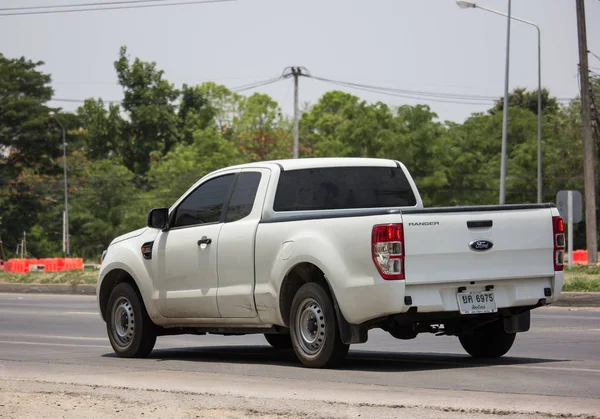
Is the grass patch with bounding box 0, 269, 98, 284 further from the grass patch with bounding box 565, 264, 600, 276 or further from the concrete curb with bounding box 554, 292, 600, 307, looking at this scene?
the concrete curb with bounding box 554, 292, 600, 307

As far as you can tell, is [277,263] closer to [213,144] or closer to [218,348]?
[218,348]

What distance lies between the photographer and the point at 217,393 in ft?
30.1

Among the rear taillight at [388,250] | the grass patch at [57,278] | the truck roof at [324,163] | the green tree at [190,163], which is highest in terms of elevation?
the green tree at [190,163]

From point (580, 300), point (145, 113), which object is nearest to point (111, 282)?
point (580, 300)

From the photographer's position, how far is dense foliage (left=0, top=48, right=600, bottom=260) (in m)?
79.0

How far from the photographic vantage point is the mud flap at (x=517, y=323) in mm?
11289

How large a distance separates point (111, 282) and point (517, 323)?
475 cm

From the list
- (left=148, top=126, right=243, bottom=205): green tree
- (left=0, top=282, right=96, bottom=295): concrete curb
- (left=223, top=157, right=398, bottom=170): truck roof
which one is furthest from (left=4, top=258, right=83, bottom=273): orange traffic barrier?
(left=223, top=157, right=398, bottom=170): truck roof

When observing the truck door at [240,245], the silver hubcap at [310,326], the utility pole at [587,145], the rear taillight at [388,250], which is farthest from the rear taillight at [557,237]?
the utility pole at [587,145]

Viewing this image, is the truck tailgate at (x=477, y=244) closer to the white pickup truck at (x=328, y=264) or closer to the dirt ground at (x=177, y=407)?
the white pickup truck at (x=328, y=264)

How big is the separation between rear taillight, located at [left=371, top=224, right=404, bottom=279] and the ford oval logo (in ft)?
2.43

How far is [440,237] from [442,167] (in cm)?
6812

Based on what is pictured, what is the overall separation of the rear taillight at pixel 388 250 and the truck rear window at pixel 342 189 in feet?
5.94

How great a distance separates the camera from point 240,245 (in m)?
11.7
